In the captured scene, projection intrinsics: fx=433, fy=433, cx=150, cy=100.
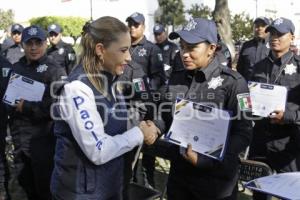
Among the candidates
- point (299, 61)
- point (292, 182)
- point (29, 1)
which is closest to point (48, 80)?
point (299, 61)

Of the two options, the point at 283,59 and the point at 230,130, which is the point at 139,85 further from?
the point at 230,130

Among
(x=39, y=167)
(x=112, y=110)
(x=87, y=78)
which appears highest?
(x=87, y=78)

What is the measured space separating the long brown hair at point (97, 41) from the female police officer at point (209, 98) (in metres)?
0.55

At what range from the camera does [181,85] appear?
2.79 m

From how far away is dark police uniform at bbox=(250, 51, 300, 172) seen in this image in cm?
367

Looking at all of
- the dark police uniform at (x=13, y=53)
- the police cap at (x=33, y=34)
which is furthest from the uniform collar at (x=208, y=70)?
the dark police uniform at (x=13, y=53)

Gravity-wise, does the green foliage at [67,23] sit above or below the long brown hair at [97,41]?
below

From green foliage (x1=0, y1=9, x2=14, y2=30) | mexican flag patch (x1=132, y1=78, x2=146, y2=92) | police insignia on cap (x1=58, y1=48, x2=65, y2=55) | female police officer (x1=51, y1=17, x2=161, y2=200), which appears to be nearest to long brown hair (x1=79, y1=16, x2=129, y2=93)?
female police officer (x1=51, y1=17, x2=161, y2=200)

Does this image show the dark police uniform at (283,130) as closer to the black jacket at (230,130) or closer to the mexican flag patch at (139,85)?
the black jacket at (230,130)

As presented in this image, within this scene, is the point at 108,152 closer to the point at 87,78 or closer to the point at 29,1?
the point at 87,78

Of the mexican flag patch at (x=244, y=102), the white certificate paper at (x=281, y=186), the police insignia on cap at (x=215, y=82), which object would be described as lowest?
the white certificate paper at (x=281, y=186)

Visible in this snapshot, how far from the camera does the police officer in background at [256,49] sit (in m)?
6.39

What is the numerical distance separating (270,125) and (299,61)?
0.61 m

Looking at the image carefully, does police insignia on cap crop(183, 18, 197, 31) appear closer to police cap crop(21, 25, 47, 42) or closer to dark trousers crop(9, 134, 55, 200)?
police cap crop(21, 25, 47, 42)
